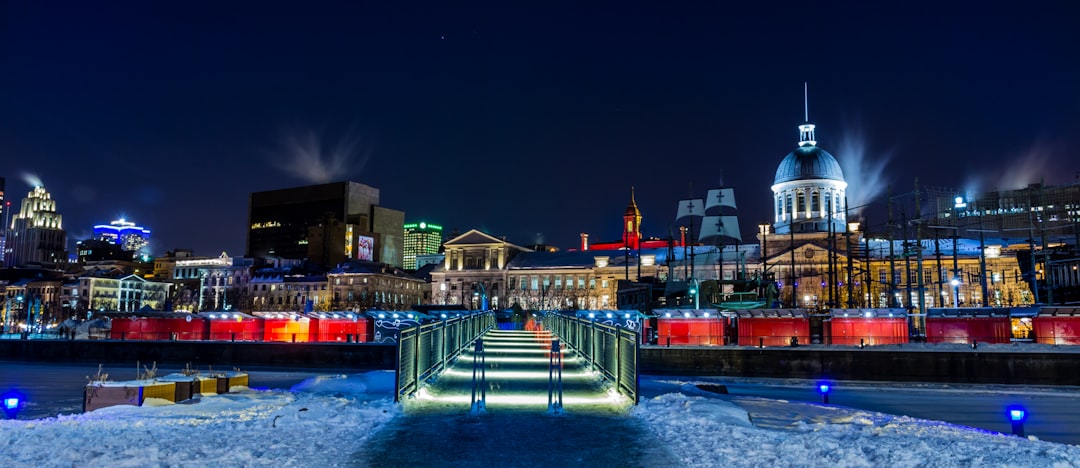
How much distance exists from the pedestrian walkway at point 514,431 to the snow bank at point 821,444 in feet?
2.29

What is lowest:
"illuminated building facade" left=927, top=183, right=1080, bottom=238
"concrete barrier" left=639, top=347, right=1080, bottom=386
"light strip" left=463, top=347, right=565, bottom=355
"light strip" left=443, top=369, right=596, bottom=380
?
"concrete barrier" left=639, top=347, right=1080, bottom=386

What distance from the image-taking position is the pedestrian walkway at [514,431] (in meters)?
11.4

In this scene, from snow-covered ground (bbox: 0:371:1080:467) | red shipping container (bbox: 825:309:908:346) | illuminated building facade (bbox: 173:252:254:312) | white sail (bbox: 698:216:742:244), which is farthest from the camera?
illuminated building facade (bbox: 173:252:254:312)

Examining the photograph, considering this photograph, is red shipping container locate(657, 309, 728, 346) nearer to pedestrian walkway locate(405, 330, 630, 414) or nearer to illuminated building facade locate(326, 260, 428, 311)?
pedestrian walkway locate(405, 330, 630, 414)

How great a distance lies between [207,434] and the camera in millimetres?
13344

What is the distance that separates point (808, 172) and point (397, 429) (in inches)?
5732

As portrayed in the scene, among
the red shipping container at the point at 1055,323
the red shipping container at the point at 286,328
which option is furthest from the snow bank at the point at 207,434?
the red shipping container at the point at 1055,323

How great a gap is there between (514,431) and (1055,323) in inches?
2019

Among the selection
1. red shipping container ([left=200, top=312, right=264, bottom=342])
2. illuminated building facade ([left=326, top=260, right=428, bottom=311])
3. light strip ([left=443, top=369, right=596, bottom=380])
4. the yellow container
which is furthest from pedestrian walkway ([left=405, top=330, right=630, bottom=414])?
illuminated building facade ([left=326, top=260, right=428, bottom=311])

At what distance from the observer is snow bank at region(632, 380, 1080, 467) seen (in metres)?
11.7

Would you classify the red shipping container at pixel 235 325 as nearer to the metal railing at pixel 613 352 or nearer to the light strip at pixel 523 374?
the metal railing at pixel 613 352

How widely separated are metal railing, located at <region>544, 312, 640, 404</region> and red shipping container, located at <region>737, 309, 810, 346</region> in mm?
31405

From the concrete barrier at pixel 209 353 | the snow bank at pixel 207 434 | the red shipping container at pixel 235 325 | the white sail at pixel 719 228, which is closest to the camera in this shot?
the snow bank at pixel 207 434

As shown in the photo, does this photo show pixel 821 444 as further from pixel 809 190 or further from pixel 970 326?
pixel 809 190
